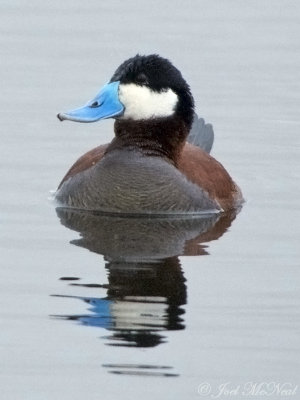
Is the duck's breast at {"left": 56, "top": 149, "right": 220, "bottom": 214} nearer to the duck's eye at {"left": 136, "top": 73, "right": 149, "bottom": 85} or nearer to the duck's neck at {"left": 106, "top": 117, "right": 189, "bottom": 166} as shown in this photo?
the duck's neck at {"left": 106, "top": 117, "right": 189, "bottom": 166}

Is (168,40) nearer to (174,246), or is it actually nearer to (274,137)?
(274,137)

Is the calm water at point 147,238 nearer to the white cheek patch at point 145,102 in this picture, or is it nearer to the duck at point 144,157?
the duck at point 144,157

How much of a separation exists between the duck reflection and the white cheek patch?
75 cm

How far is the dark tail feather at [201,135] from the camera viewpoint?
13.5 meters

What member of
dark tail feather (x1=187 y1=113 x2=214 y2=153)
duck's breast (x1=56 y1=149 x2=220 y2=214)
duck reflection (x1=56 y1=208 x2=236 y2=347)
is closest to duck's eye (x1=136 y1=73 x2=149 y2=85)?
duck's breast (x1=56 y1=149 x2=220 y2=214)

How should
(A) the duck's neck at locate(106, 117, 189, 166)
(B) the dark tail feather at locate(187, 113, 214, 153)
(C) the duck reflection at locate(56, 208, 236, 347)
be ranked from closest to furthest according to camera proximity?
(C) the duck reflection at locate(56, 208, 236, 347) < (A) the duck's neck at locate(106, 117, 189, 166) < (B) the dark tail feather at locate(187, 113, 214, 153)

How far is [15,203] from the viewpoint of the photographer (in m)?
12.1

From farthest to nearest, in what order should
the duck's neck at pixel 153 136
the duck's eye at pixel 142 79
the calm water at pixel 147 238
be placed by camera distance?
the duck's neck at pixel 153 136 → the duck's eye at pixel 142 79 → the calm water at pixel 147 238

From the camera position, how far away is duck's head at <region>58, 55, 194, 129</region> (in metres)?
12.1

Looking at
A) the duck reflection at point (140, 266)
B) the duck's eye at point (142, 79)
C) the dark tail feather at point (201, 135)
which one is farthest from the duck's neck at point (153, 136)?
the dark tail feather at point (201, 135)

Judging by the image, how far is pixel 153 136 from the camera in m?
12.3

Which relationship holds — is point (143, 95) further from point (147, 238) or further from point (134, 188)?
point (147, 238)

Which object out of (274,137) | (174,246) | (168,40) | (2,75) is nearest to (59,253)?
(174,246)

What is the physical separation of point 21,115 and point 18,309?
5303mm
